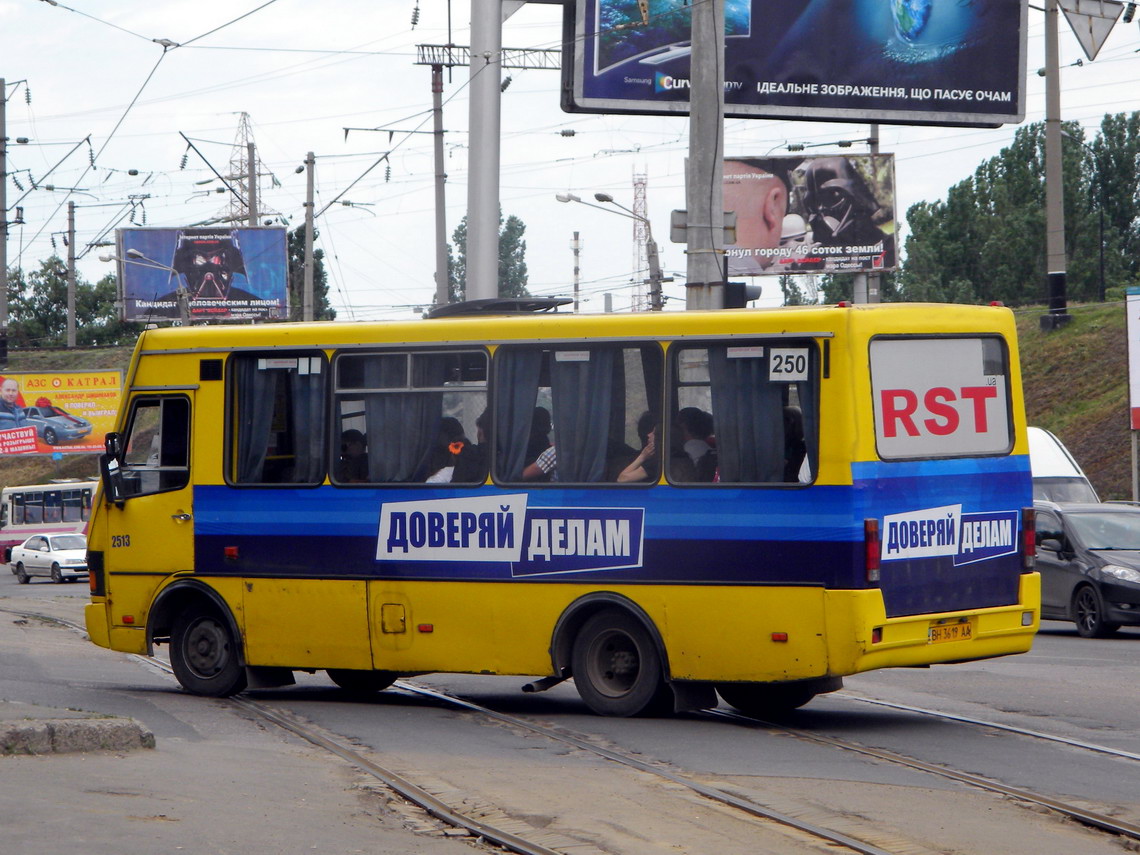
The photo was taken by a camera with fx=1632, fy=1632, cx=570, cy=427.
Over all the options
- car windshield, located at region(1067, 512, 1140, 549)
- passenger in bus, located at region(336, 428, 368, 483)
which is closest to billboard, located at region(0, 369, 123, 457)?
car windshield, located at region(1067, 512, 1140, 549)

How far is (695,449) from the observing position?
10.9 meters

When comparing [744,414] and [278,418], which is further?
[278,418]

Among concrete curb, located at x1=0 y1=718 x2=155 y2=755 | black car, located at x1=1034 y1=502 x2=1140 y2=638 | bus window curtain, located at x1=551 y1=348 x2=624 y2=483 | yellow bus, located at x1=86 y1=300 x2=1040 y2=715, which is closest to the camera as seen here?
concrete curb, located at x1=0 y1=718 x2=155 y2=755

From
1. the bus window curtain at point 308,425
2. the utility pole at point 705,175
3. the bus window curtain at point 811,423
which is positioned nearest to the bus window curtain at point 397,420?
the bus window curtain at point 308,425

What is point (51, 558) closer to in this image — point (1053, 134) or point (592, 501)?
point (1053, 134)

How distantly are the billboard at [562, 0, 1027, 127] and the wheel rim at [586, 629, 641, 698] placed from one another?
14.4m

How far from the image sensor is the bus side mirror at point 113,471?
43.9 ft

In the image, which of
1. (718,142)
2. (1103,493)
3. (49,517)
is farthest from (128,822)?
(49,517)

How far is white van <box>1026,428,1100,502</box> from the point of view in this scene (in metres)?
24.8

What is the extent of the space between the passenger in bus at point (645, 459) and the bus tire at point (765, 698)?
1.73m

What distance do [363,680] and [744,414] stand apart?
459 cm

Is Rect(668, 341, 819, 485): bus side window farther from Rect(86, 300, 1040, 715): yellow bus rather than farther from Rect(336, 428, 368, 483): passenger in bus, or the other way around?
Rect(336, 428, 368, 483): passenger in bus

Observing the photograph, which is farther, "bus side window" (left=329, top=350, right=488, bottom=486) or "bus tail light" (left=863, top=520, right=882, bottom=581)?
"bus side window" (left=329, top=350, right=488, bottom=486)

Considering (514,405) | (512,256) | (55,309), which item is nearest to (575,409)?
(514,405)
